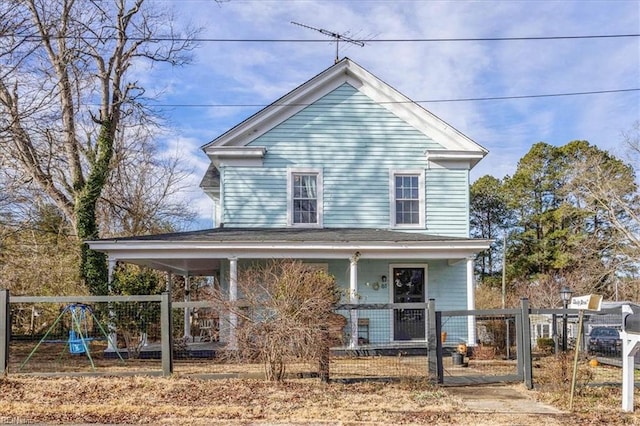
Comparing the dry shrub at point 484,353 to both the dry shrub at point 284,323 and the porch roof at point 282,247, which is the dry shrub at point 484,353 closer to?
the porch roof at point 282,247

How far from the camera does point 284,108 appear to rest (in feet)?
56.0

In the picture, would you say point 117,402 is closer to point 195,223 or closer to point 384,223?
point 384,223

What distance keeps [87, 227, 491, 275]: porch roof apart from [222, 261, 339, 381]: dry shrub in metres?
5.17

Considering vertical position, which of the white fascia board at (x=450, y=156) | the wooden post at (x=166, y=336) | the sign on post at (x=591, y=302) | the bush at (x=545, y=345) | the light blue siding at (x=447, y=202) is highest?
the white fascia board at (x=450, y=156)

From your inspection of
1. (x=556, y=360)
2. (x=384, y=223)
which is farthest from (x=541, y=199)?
(x=556, y=360)

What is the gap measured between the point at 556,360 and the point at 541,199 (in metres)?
31.2

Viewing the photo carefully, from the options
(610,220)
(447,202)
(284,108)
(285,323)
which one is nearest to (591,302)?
(285,323)

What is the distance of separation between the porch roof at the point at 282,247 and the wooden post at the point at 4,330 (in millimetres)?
3909

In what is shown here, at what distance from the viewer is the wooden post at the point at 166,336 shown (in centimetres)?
1001

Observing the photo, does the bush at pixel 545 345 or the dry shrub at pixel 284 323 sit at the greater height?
the dry shrub at pixel 284 323

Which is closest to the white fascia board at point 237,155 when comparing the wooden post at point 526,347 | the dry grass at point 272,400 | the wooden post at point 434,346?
the dry grass at point 272,400

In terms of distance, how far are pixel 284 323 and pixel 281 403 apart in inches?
50.9

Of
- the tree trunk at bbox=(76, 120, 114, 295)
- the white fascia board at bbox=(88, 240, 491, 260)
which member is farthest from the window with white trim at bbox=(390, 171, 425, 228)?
the tree trunk at bbox=(76, 120, 114, 295)

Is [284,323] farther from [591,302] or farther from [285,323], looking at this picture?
[591,302]
